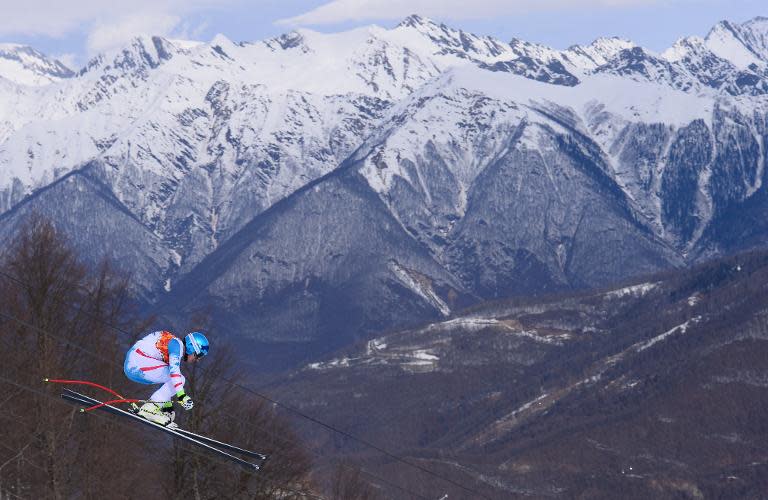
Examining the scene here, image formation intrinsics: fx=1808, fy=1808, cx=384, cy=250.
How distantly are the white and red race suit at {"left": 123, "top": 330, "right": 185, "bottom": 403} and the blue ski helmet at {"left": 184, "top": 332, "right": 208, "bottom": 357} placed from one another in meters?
0.19

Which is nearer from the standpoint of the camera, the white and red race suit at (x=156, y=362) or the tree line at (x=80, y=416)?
the white and red race suit at (x=156, y=362)

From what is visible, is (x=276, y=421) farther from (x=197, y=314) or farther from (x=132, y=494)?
(x=132, y=494)

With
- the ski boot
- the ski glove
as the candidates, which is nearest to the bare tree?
the ski boot

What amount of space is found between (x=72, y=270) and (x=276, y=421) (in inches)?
908

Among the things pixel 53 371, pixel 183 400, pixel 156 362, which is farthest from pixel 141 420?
pixel 53 371

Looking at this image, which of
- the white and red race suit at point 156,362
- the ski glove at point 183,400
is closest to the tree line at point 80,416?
the white and red race suit at point 156,362

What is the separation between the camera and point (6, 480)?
6275 cm

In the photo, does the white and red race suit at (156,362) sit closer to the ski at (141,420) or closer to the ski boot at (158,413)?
the ski boot at (158,413)

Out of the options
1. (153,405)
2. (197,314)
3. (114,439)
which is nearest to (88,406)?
(153,405)

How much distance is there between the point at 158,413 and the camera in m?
42.7

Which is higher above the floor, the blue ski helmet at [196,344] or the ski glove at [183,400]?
the blue ski helmet at [196,344]

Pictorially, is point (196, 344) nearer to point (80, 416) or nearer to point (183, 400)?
point (183, 400)

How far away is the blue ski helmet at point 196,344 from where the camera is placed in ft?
138

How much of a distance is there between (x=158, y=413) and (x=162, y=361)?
127 centimetres
